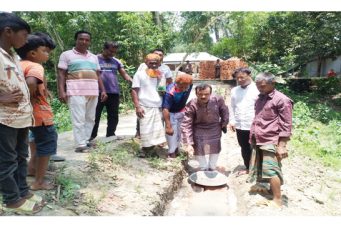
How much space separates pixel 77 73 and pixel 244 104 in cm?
236

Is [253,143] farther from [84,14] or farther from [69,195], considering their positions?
[84,14]

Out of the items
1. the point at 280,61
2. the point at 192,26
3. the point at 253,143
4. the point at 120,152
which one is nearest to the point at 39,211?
the point at 120,152

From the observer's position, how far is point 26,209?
2918 mm

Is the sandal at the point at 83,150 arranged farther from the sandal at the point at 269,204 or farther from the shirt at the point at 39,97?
the sandal at the point at 269,204

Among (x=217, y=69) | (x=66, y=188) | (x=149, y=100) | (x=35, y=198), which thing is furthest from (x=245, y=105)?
(x=217, y=69)

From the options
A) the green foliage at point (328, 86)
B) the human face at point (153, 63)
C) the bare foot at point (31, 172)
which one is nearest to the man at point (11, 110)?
the bare foot at point (31, 172)

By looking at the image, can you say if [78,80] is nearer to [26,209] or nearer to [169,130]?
[169,130]

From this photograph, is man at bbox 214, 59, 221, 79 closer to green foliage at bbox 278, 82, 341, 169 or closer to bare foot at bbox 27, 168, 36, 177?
green foliage at bbox 278, 82, 341, 169

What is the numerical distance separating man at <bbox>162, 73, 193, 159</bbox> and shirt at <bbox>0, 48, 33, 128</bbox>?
2.33m

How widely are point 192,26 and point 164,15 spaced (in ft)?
7.98

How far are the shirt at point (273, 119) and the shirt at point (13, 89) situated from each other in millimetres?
2489

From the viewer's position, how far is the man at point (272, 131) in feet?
12.6

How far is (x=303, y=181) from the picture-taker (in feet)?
17.3

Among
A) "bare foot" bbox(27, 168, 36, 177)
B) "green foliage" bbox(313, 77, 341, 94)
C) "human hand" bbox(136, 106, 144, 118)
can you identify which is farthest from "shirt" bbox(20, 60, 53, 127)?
"green foliage" bbox(313, 77, 341, 94)
